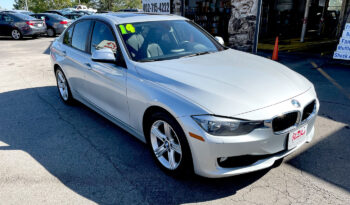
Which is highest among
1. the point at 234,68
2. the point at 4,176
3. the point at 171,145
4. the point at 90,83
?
the point at 234,68

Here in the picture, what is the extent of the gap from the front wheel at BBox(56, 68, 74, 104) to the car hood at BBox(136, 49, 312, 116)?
2514 millimetres

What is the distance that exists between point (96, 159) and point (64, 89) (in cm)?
244

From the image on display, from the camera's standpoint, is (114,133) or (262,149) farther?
(114,133)

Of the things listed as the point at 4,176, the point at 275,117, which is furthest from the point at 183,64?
the point at 4,176

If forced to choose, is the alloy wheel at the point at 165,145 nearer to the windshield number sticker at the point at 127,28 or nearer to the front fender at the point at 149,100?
the front fender at the point at 149,100

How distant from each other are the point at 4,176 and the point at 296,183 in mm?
3232

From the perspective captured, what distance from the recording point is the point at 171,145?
9.96 ft

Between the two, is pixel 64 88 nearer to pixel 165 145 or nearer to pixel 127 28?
pixel 127 28

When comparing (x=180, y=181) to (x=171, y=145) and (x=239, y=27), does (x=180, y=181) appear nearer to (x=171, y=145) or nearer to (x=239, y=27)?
(x=171, y=145)

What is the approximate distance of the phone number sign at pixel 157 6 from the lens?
13680 mm

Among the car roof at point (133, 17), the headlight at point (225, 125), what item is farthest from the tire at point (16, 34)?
the headlight at point (225, 125)

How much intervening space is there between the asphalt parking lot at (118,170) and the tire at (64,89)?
236 millimetres

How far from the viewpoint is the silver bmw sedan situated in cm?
256

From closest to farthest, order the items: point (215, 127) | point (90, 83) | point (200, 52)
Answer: point (215, 127) < point (200, 52) < point (90, 83)
